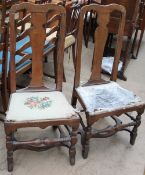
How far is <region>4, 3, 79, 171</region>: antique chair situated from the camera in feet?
5.44

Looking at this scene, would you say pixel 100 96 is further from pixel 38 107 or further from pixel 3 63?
pixel 3 63

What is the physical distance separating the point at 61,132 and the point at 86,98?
0.36 metres

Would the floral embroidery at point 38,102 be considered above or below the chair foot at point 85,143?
above

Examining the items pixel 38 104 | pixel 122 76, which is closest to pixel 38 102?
pixel 38 104

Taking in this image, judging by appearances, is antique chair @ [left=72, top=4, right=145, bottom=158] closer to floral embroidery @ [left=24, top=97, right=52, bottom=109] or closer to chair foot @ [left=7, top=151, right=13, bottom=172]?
floral embroidery @ [left=24, top=97, right=52, bottom=109]

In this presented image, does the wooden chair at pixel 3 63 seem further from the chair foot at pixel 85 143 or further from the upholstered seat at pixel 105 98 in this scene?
the chair foot at pixel 85 143

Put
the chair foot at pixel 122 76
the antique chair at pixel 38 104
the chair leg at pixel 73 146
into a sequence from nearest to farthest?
the antique chair at pixel 38 104 < the chair leg at pixel 73 146 < the chair foot at pixel 122 76

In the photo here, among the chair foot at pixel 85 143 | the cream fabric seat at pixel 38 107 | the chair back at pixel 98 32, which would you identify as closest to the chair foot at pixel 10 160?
the cream fabric seat at pixel 38 107

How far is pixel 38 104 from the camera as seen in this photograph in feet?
5.88

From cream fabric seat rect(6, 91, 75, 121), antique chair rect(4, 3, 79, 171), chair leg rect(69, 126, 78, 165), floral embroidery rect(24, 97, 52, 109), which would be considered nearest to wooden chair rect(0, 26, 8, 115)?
antique chair rect(4, 3, 79, 171)

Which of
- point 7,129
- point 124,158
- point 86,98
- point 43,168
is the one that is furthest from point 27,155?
point 124,158

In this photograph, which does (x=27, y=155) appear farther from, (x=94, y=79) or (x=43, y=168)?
(x=94, y=79)

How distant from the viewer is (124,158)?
6.64 ft

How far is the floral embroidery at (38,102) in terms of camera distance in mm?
1772
